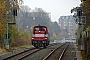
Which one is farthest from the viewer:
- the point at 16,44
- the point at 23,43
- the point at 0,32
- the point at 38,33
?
the point at 23,43

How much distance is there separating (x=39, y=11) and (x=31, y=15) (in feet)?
15.6

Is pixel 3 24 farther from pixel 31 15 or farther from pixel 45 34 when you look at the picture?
pixel 31 15

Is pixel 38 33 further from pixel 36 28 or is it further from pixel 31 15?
pixel 31 15

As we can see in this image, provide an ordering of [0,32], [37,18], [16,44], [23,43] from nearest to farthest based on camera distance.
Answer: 1. [0,32]
2. [16,44]
3. [23,43]
4. [37,18]

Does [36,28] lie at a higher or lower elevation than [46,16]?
lower

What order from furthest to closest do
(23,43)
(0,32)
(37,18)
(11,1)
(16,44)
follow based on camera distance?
1. (37,18)
2. (23,43)
3. (16,44)
4. (11,1)
5. (0,32)

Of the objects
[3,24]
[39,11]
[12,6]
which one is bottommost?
[3,24]

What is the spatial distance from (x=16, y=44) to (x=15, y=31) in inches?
258

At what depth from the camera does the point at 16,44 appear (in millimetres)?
48781

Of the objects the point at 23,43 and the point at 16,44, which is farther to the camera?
the point at 23,43

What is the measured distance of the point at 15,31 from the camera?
42.7 m

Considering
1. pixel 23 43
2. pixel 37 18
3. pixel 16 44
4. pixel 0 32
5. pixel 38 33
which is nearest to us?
pixel 0 32

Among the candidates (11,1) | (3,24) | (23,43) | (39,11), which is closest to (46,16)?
(39,11)

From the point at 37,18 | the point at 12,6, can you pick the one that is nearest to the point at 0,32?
the point at 12,6
